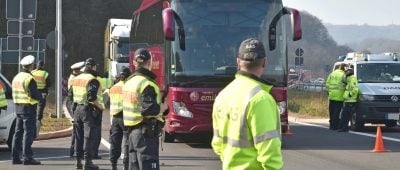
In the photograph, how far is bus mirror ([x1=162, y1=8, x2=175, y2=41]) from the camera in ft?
44.8

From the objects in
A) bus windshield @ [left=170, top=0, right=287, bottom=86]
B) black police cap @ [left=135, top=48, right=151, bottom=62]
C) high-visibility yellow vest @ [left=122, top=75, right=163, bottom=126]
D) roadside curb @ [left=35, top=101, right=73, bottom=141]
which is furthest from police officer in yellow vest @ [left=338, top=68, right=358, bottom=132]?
black police cap @ [left=135, top=48, right=151, bottom=62]

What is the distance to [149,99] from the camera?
26.1 ft

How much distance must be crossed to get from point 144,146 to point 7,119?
681 cm

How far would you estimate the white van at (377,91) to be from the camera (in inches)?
749

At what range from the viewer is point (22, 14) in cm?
1952

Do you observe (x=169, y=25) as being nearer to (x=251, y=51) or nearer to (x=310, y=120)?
(x=251, y=51)

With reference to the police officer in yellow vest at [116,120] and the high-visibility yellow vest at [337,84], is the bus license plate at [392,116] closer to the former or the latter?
the high-visibility yellow vest at [337,84]

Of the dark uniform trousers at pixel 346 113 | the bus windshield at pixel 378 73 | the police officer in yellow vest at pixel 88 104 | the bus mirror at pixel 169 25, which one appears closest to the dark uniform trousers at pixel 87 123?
the police officer in yellow vest at pixel 88 104

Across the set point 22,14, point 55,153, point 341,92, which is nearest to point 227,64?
point 55,153

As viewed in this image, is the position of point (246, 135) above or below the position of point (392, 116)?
above

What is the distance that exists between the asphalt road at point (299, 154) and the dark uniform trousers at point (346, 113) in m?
0.59

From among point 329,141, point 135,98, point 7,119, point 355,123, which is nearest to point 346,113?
point 355,123

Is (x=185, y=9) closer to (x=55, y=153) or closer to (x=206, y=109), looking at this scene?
(x=206, y=109)

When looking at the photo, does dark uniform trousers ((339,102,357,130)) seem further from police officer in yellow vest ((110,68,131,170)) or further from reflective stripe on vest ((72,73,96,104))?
police officer in yellow vest ((110,68,131,170))
